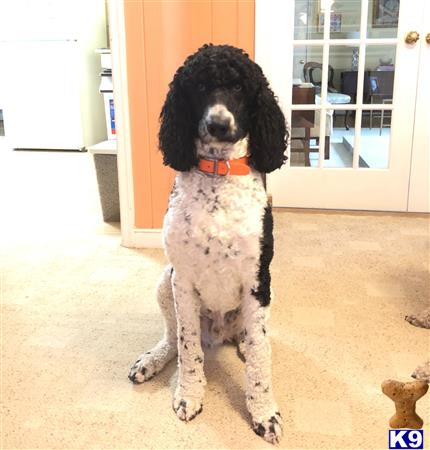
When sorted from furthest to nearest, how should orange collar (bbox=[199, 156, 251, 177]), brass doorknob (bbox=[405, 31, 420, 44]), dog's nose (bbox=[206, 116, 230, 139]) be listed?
1. brass doorknob (bbox=[405, 31, 420, 44])
2. orange collar (bbox=[199, 156, 251, 177])
3. dog's nose (bbox=[206, 116, 230, 139])

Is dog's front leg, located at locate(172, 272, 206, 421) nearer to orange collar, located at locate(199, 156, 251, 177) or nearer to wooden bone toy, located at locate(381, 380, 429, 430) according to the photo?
orange collar, located at locate(199, 156, 251, 177)

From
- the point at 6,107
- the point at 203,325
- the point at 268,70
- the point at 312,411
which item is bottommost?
the point at 312,411

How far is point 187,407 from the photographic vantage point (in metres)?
1.43

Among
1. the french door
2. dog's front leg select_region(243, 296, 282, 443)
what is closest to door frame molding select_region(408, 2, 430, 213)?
the french door

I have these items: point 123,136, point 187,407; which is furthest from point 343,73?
point 187,407

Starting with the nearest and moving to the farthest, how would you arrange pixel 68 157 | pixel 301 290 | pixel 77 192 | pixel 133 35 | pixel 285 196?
pixel 301 290 < pixel 133 35 < pixel 285 196 < pixel 77 192 < pixel 68 157

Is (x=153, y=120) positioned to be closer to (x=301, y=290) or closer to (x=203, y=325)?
(x=301, y=290)

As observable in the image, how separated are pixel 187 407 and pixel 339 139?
221 cm

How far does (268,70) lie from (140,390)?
6.72 feet

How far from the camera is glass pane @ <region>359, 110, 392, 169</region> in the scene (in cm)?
313

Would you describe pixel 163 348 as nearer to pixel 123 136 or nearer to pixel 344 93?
pixel 123 136

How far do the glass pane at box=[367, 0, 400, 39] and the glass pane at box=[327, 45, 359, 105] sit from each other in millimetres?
142

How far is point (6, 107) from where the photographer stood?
5465 millimetres

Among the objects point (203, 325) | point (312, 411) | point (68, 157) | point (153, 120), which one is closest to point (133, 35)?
point (153, 120)
